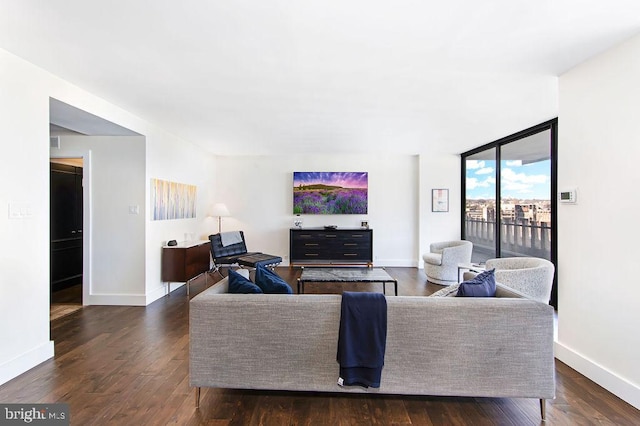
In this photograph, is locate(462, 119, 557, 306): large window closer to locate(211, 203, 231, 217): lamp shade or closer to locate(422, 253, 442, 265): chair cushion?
locate(422, 253, 442, 265): chair cushion

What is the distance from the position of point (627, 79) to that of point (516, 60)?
2.33 ft

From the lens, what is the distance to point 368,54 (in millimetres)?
2408

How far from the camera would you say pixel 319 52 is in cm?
238

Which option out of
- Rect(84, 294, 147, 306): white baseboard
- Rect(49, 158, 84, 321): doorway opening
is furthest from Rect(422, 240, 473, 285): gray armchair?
Rect(49, 158, 84, 321): doorway opening

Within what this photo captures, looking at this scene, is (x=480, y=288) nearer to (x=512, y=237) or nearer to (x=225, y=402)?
(x=225, y=402)

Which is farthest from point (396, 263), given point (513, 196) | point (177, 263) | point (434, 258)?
point (177, 263)

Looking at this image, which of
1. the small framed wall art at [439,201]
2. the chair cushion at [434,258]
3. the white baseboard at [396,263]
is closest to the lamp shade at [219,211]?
the white baseboard at [396,263]

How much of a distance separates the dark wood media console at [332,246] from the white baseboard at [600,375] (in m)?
3.82

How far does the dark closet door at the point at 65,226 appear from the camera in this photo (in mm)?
4754

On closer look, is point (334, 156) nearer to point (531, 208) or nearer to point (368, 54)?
point (531, 208)

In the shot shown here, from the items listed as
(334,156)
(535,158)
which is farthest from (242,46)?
(334,156)

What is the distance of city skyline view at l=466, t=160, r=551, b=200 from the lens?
4.27 meters

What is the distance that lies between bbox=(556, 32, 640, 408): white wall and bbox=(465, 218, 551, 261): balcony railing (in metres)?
1.72

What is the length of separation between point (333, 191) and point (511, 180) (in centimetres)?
327
